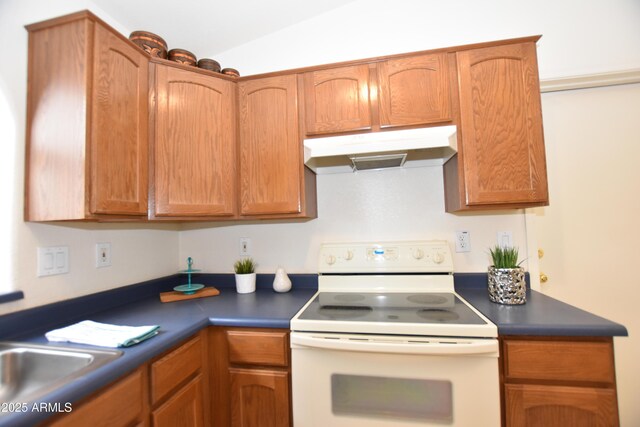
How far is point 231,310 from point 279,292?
1.34 ft

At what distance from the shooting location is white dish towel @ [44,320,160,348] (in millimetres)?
914

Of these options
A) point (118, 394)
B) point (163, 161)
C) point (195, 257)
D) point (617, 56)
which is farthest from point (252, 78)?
point (617, 56)

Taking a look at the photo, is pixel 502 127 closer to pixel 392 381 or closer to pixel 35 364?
pixel 392 381

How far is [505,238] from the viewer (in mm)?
1605

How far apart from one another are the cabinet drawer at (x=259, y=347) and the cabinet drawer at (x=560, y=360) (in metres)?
0.87

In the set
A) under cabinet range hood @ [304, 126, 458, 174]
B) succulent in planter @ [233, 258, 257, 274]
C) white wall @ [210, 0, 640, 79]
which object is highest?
white wall @ [210, 0, 640, 79]

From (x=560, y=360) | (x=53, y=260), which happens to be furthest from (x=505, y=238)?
(x=53, y=260)

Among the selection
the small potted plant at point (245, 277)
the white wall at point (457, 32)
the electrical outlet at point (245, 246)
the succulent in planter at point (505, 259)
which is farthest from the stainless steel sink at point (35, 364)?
the white wall at point (457, 32)

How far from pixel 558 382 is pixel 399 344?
0.57 meters

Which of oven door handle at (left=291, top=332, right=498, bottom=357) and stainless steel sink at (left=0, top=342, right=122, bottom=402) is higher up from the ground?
stainless steel sink at (left=0, top=342, right=122, bottom=402)

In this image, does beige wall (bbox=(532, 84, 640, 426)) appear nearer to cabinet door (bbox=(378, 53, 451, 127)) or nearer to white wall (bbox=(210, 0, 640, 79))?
white wall (bbox=(210, 0, 640, 79))

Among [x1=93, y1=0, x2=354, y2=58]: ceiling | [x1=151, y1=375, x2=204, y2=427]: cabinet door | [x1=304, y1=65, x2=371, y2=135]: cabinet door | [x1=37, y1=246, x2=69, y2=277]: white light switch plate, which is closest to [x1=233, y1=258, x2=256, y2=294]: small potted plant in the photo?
[x1=151, y1=375, x2=204, y2=427]: cabinet door

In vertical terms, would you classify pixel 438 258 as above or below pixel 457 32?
below

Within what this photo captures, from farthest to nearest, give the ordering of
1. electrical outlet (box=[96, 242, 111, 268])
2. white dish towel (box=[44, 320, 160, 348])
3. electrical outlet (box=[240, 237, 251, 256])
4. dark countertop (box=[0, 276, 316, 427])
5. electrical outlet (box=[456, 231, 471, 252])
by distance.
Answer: electrical outlet (box=[240, 237, 251, 256]) < electrical outlet (box=[456, 231, 471, 252]) < electrical outlet (box=[96, 242, 111, 268]) < white dish towel (box=[44, 320, 160, 348]) < dark countertop (box=[0, 276, 316, 427])
